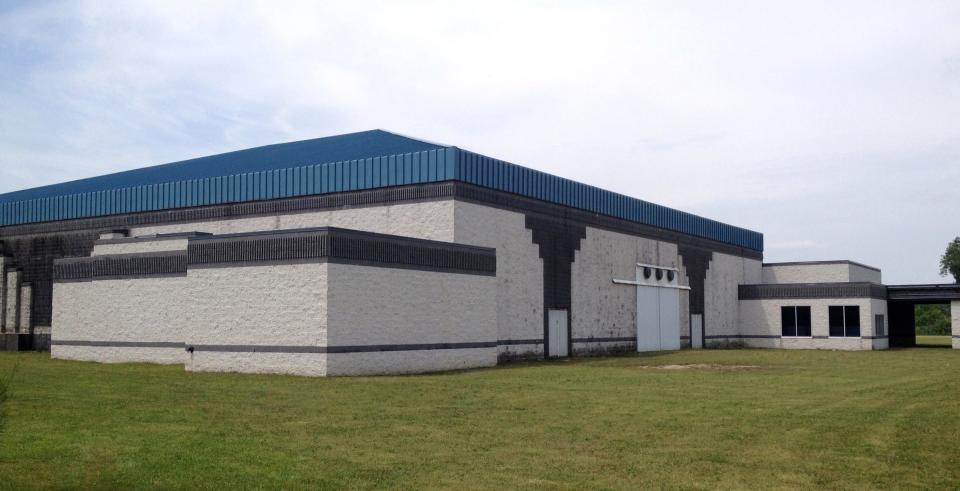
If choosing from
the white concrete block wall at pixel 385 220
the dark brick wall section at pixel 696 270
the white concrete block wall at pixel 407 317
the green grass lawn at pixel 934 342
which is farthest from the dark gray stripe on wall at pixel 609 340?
the green grass lawn at pixel 934 342

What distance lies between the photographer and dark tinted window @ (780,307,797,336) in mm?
62250

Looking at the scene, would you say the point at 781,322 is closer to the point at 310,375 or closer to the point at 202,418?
the point at 310,375

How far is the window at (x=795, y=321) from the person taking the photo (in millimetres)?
61344

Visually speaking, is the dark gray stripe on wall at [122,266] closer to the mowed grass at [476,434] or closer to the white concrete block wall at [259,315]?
the white concrete block wall at [259,315]

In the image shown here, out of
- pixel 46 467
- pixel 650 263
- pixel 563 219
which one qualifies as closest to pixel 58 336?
pixel 563 219

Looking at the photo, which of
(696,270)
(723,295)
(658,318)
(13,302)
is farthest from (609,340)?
(13,302)

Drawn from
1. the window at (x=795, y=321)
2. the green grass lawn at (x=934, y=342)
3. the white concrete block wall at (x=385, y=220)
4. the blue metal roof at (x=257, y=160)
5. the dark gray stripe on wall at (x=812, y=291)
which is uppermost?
the blue metal roof at (x=257, y=160)

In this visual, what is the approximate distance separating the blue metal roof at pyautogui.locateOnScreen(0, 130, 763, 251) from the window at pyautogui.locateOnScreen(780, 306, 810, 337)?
11349mm

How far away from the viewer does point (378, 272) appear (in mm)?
29969

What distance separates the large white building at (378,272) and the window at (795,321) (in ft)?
0.50

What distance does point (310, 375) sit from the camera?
2784cm

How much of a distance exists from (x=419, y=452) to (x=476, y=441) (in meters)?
1.45

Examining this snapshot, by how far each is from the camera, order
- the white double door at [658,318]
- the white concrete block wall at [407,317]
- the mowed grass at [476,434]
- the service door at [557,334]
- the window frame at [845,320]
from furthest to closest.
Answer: the window frame at [845,320] < the white double door at [658,318] < the service door at [557,334] < the white concrete block wall at [407,317] < the mowed grass at [476,434]

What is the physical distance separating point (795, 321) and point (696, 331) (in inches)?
340
